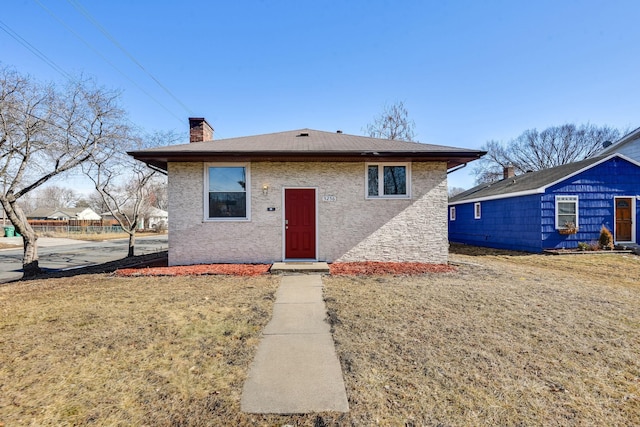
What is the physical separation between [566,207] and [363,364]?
13977mm

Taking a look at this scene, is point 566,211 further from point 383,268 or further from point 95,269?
point 95,269

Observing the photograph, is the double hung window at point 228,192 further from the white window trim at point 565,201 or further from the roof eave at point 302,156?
the white window trim at point 565,201

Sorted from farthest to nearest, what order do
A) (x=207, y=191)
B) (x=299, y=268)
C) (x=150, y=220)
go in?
(x=150, y=220)
(x=207, y=191)
(x=299, y=268)

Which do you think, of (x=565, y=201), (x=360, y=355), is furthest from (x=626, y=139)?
(x=360, y=355)

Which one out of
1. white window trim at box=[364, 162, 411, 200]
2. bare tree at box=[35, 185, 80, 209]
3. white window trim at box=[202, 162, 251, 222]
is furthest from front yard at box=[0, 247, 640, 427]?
bare tree at box=[35, 185, 80, 209]

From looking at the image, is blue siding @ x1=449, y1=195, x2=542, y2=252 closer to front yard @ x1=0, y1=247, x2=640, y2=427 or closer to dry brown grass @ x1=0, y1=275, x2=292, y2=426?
front yard @ x1=0, y1=247, x2=640, y2=427

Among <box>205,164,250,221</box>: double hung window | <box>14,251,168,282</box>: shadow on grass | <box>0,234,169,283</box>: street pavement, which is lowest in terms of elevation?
<box>0,234,169,283</box>: street pavement

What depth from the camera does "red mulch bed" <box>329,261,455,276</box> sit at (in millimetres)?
7266

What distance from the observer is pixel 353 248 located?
8.37m

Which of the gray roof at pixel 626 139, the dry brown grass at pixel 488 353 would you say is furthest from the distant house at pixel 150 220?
the gray roof at pixel 626 139

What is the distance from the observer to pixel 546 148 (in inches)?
1394

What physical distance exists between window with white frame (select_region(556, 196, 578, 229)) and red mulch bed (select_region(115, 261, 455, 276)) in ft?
26.0

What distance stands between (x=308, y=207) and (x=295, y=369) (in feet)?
18.7

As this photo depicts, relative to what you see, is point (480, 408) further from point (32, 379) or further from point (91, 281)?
point (91, 281)
